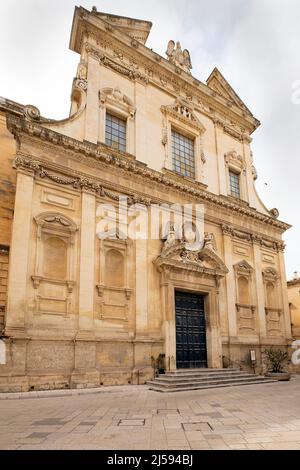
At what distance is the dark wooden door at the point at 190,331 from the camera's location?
13422mm

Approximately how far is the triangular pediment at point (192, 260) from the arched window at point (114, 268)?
1470mm

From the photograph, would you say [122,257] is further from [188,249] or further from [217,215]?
[217,215]

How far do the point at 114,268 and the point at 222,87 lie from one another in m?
13.5

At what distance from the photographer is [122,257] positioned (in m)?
12.8

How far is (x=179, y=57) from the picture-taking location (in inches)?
718

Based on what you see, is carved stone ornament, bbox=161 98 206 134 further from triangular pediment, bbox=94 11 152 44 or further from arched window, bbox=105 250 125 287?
arched window, bbox=105 250 125 287

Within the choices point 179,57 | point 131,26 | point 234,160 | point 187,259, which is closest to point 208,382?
point 187,259

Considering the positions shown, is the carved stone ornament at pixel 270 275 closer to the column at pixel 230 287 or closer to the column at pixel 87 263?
the column at pixel 230 287

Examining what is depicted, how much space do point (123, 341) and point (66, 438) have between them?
22.6 ft

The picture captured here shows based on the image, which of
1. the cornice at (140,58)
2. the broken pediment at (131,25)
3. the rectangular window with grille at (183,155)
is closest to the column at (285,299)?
the rectangular window with grille at (183,155)

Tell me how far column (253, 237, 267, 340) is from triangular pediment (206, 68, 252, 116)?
8.41m

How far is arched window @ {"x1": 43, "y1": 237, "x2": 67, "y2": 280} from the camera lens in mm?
11031

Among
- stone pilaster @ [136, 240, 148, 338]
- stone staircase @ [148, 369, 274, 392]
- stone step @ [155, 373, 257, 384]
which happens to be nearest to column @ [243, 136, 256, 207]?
stone pilaster @ [136, 240, 148, 338]
